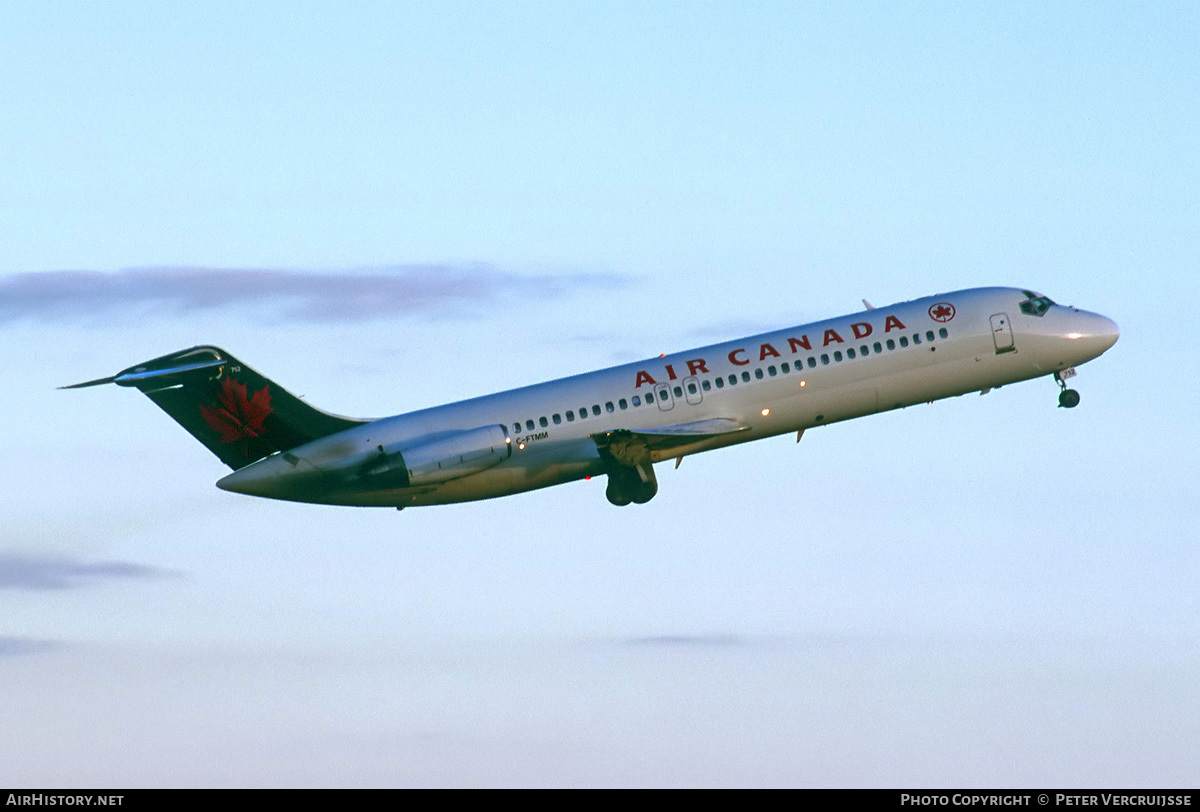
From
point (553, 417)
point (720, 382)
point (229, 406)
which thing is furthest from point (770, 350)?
point (229, 406)

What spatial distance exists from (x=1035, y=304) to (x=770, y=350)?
24.3 ft

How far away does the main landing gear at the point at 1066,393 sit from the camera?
147 ft

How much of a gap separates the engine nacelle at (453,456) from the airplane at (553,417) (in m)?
0.03

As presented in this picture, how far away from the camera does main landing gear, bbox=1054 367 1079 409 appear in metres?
44.9

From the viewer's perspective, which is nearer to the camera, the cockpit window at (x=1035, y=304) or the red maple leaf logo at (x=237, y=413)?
the red maple leaf logo at (x=237, y=413)

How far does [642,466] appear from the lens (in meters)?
41.6

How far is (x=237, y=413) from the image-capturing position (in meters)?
41.7

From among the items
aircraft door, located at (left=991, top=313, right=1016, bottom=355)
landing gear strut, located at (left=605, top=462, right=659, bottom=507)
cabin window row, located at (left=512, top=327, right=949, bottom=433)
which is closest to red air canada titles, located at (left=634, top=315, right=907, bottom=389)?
cabin window row, located at (left=512, top=327, right=949, bottom=433)

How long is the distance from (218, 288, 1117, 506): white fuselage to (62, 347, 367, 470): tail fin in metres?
0.41

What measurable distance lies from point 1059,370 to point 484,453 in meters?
15.2

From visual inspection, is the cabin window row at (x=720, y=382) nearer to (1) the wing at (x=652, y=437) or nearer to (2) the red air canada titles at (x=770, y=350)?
(2) the red air canada titles at (x=770, y=350)

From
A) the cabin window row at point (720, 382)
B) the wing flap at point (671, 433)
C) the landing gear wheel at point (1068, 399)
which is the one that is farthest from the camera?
the landing gear wheel at point (1068, 399)

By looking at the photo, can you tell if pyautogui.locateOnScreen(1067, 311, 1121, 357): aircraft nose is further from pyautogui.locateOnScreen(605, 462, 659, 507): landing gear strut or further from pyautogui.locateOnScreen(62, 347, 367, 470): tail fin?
pyautogui.locateOnScreen(62, 347, 367, 470): tail fin

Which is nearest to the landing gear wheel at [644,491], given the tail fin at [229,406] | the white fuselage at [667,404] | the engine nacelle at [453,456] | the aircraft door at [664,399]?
the white fuselage at [667,404]
